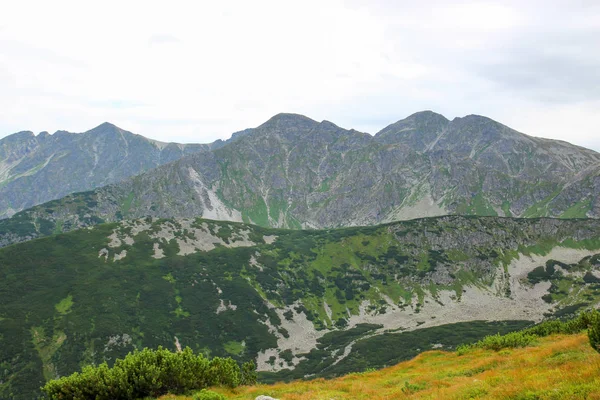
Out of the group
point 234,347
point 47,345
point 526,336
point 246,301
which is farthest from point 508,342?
point 246,301

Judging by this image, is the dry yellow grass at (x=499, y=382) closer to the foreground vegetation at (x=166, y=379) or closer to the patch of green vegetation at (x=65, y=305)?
the foreground vegetation at (x=166, y=379)

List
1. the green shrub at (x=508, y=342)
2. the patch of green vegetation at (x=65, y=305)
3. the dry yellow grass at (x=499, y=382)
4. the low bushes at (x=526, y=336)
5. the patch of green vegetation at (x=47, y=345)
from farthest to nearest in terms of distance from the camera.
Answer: the patch of green vegetation at (x=65, y=305), the patch of green vegetation at (x=47, y=345), the low bushes at (x=526, y=336), the green shrub at (x=508, y=342), the dry yellow grass at (x=499, y=382)

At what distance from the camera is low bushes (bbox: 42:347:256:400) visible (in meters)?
23.9

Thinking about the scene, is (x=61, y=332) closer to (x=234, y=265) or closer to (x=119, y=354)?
(x=119, y=354)

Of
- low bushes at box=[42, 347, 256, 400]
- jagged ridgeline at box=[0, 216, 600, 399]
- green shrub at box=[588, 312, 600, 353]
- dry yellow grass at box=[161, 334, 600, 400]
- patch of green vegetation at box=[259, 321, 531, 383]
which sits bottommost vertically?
patch of green vegetation at box=[259, 321, 531, 383]

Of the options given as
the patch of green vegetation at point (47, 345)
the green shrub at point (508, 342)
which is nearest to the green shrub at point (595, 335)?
the green shrub at point (508, 342)

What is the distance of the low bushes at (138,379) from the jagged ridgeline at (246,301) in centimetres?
8117

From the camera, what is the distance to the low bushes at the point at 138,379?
23906 mm

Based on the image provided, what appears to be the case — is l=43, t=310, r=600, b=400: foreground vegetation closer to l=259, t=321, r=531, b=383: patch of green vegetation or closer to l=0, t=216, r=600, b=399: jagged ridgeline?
l=259, t=321, r=531, b=383: patch of green vegetation

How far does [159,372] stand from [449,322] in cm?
15022

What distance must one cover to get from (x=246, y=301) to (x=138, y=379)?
130 meters

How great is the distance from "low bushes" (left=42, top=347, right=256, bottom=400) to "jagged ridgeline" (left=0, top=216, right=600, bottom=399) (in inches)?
3196

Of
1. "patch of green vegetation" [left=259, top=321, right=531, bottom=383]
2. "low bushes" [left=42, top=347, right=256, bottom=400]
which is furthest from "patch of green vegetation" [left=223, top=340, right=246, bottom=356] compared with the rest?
"low bushes" [left=42, top=347, right=256, bottom=400]

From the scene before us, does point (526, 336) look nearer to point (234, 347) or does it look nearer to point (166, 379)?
point (166, 379)
